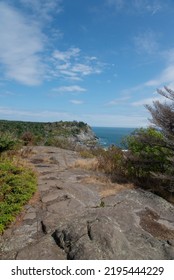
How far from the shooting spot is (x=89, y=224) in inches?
192

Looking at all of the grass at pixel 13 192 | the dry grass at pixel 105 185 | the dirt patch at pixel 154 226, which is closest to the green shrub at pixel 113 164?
the dry grass at pixel 105 185

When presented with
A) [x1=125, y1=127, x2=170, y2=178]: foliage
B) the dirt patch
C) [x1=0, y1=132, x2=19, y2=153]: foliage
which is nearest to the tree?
[x1=125, y1=127, x2=170, y2=178]: foliage

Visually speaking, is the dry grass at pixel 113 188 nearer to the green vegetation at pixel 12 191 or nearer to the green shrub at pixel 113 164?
the green shrub at pixel 113 164

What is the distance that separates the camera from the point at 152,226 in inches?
236

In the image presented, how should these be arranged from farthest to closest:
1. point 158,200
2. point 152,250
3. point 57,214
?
point 158,200 → point 57,214 → point 152,250

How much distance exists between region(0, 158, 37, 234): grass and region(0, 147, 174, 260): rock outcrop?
160 mm

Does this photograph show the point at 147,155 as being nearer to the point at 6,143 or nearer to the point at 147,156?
the point at 147,156

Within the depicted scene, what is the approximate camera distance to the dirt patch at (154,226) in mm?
5655

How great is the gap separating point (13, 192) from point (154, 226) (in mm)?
3110

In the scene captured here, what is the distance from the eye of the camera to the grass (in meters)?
5.74

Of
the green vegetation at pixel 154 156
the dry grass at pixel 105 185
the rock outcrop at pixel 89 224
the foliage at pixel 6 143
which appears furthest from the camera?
the foliage at pixel 6 143

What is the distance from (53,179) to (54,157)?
169 inches

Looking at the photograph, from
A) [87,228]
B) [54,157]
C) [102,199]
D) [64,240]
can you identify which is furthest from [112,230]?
[54,157]

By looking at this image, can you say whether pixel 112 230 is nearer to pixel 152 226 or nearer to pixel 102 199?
pixel 152 226
